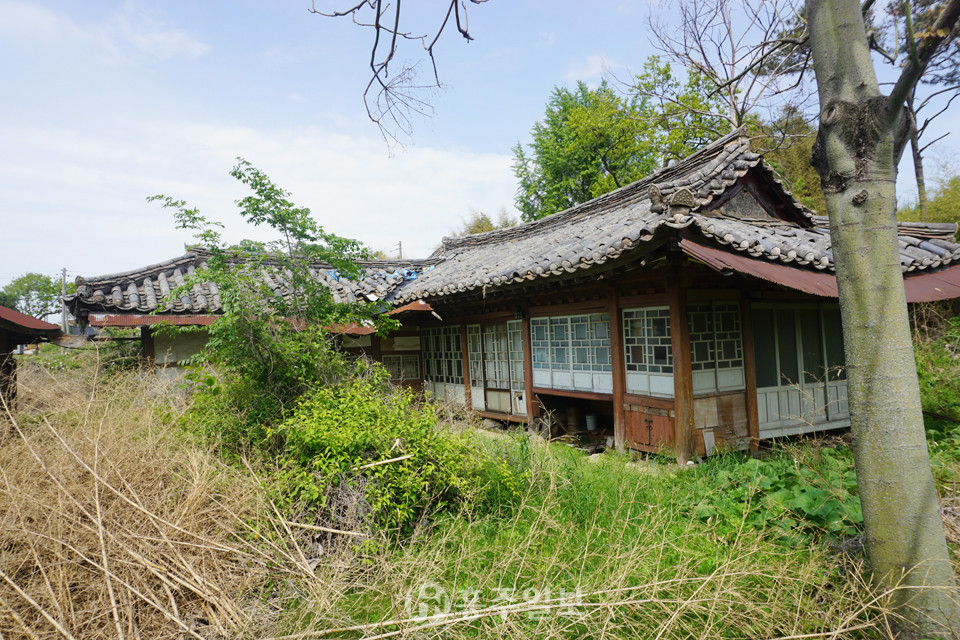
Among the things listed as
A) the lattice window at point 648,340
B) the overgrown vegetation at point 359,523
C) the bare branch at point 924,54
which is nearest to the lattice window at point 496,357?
the lattice window at point 648,340

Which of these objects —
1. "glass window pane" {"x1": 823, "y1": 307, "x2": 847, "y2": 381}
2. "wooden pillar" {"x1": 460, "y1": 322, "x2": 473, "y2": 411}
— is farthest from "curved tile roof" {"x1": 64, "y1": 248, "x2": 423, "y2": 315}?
"glass window pane" {"x1": 823, "y1": 307, "x2": 847, "y2": 381}

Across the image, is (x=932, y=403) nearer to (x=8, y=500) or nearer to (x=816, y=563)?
(x=816, y=563)

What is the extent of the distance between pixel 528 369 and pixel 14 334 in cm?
736

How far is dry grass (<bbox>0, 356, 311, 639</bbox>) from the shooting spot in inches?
120

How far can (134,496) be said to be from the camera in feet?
12.5

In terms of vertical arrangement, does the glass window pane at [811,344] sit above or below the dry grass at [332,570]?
above

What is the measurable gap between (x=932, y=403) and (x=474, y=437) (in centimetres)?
671

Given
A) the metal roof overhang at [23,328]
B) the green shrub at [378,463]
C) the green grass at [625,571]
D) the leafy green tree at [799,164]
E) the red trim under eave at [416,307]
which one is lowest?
the green grass at [625,571]

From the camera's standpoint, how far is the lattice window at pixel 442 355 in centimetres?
1100

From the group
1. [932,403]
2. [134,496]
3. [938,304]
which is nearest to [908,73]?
[134,496]

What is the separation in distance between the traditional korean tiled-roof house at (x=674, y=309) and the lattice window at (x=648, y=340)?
0.06ft

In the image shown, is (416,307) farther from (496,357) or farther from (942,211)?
(942,211)

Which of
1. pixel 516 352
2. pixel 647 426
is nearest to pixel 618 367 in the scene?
pixel 647 426

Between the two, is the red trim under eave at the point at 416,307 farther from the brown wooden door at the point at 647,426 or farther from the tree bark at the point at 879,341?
the tree bark at the point at 879,341
